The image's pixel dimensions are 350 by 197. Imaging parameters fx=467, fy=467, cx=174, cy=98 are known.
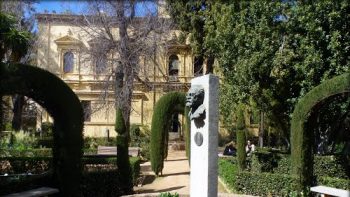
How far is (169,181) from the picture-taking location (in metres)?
18.2

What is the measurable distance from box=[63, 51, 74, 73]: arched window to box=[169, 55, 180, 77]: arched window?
26.3 feet

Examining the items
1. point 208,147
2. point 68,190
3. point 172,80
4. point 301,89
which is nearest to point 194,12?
point 172,80

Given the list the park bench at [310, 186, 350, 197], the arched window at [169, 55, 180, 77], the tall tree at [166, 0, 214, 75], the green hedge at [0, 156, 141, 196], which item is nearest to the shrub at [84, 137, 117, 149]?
the arched window at [169, 55, 180, 77]

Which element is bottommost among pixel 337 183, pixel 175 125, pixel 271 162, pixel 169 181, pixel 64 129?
pixel 169 181

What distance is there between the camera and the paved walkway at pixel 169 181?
51.9ft

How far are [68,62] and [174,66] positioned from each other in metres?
8.65

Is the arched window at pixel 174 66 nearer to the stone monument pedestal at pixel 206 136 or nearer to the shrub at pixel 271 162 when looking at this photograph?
the shrub at pixel 271 162

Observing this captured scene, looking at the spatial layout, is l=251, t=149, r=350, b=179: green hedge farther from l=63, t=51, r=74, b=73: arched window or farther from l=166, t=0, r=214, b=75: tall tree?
l=63, t=51, r=74, b=73: arched window

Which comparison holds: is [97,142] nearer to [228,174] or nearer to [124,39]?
[124,39]

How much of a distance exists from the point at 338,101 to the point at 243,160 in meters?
4.23

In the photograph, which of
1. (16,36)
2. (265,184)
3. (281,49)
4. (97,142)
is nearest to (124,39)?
(97,142)

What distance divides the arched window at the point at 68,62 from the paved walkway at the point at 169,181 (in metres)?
16.3

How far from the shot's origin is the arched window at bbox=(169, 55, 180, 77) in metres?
38.2

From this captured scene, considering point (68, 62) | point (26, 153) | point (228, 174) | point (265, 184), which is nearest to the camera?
point (265, 184)
